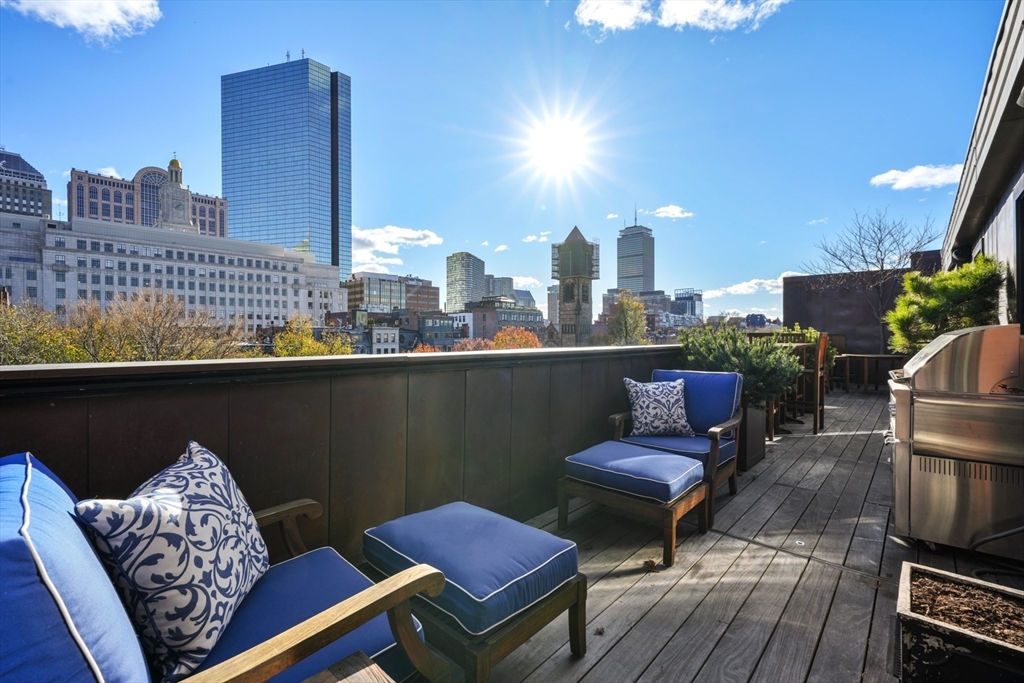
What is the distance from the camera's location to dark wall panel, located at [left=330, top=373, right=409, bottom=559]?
2.01m

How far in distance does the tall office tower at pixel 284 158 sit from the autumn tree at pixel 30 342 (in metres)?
53.3

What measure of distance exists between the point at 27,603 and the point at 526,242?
4974 cm

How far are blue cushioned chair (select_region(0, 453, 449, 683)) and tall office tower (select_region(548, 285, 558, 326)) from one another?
40.2 metres

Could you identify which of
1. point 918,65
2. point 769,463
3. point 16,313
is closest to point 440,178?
point 16,313

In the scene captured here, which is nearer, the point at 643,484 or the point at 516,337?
the point at 643,484

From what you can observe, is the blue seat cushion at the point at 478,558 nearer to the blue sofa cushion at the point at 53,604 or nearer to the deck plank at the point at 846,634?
the blue sofa cushion at the point at 53,604

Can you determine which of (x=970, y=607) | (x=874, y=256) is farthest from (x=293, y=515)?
(x=874, y=256)

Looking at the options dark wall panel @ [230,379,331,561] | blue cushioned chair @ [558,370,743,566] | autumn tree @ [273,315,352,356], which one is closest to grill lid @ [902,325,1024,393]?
blue cushioned chair @ [558,370,743,566]

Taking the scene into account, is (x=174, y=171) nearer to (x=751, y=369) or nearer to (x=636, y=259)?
(x=636, y=259)

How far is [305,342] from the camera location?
3334 centimetres

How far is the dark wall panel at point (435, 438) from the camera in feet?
7.53

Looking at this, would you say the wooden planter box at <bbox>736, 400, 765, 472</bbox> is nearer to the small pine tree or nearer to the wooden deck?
the wooden deck

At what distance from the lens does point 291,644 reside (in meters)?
0.87

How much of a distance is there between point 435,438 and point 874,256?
13.3m
